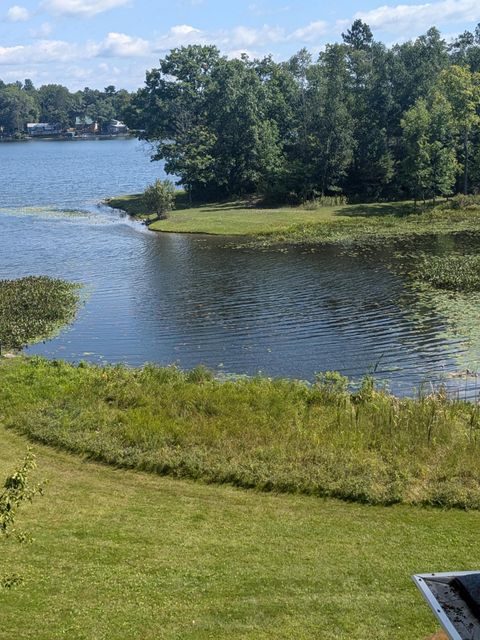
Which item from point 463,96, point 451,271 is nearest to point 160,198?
point 463,96

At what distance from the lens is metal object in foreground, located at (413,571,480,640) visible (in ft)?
23.8

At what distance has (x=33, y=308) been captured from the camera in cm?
3666

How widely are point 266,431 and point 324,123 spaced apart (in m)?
60.2

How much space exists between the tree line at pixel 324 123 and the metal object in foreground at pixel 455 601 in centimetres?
6332

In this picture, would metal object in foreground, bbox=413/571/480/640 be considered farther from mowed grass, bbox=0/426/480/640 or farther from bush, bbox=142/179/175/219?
bush, bbox=142/179/175/219

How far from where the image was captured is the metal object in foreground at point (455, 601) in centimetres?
725

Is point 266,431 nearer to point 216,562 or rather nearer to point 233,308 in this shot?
point 216,562

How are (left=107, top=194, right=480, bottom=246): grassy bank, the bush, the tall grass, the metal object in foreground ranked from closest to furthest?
the metal object in foreground, the tall grass, (left=107, top=194, right=480, bottom=246): grassy bank, the bush

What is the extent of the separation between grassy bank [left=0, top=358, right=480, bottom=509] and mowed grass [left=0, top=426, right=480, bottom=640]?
2.22 feet

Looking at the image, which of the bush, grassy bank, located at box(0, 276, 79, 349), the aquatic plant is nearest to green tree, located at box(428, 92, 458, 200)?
the aquatic plant

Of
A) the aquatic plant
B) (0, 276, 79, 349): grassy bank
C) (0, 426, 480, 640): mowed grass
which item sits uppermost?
the aquatic plant

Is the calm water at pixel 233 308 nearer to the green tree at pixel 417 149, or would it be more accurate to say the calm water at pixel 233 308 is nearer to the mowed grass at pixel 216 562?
the mowed grass at pixel 216 562

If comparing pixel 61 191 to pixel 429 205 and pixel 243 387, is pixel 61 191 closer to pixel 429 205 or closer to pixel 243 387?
pixel 429 205

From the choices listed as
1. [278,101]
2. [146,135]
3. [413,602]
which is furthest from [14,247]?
[413,602]
